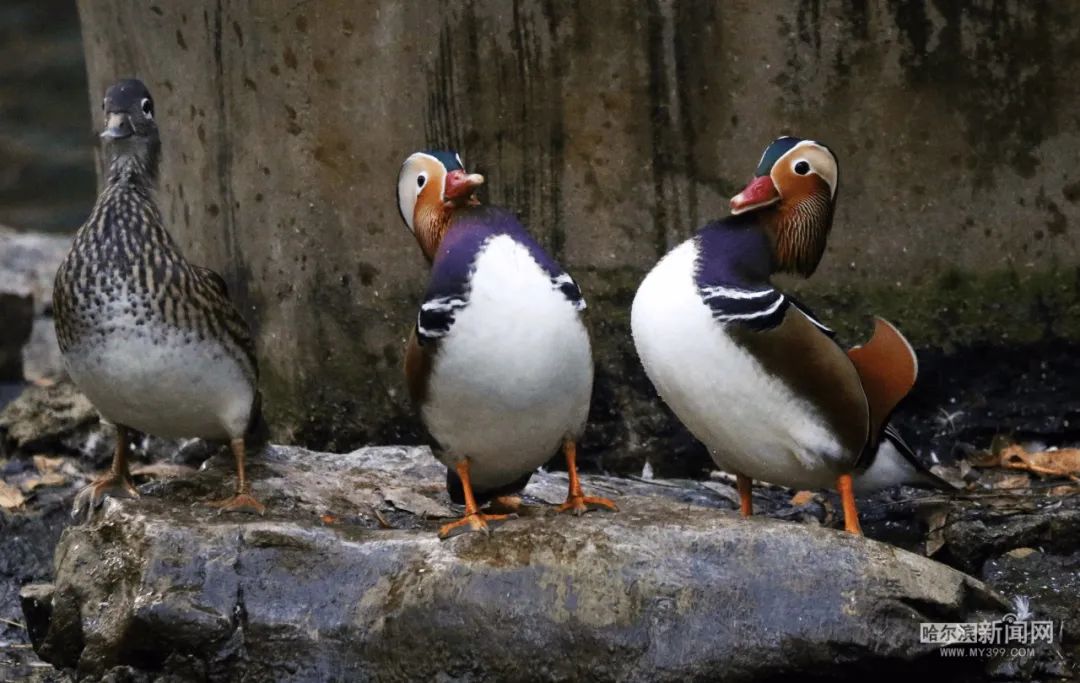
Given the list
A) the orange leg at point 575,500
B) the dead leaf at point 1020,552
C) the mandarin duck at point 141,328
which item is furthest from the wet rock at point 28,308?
the dead leaf at point 1020,552

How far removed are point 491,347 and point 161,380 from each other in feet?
3.82

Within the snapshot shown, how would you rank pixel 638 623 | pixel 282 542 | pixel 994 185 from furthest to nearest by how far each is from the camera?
1. pixel 994 185
2. pixel 282 542
3. pixel 638 623

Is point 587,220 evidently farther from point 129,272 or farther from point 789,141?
point 129,272

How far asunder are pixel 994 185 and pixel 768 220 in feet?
4.16

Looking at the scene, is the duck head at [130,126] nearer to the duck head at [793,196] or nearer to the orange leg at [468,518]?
the orange leg at [468,518]

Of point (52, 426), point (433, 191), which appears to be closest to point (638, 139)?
point (433, 191)

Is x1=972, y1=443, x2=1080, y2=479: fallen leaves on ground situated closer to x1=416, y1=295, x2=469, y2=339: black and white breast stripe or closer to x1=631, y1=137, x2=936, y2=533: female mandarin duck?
x1=631, y1=137, x2=936, y2=533: female mandarin duck

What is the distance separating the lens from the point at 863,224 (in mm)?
6152

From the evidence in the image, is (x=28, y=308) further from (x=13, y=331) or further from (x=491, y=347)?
(x=491, y=347)

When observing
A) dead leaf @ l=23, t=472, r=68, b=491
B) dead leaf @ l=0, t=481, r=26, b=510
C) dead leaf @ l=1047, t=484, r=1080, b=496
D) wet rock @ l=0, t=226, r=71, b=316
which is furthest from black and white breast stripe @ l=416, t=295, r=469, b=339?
wet rock @ l=0, t=226, r=71, b=316

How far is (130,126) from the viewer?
5.68 meters

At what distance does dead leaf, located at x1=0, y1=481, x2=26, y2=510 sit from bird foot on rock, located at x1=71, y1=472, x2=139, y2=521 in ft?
2.92

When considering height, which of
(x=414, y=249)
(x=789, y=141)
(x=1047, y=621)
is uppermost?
(x=789, y=141)

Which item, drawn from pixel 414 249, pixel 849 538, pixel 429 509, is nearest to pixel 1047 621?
pixel 849 538
